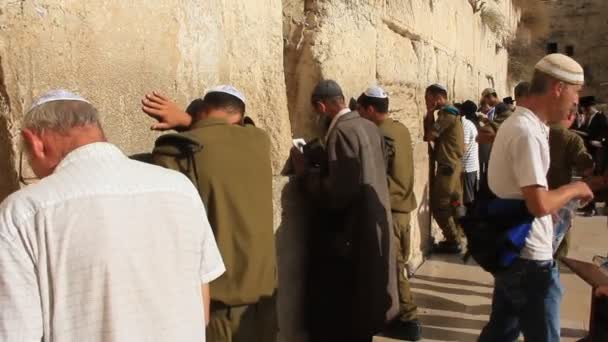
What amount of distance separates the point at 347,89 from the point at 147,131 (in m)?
2.10

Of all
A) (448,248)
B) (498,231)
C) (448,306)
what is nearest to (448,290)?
(448,306)

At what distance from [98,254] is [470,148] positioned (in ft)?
18.2

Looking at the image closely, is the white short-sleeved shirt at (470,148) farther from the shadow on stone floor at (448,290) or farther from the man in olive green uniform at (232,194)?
the man in olive green uniform at (232,194)

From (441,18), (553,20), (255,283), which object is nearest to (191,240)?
(255,283)

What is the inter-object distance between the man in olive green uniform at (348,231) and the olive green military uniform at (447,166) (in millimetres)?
2557

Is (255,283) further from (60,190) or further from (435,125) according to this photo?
(435,125)

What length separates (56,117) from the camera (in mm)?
1454

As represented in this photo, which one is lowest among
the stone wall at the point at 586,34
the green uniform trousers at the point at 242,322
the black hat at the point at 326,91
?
the green uniform trousers at the point at 242,322

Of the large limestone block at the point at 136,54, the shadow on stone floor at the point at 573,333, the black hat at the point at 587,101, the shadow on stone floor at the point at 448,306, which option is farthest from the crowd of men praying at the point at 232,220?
the black hat at the point at 587,101

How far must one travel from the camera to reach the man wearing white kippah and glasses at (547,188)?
7.94 feet

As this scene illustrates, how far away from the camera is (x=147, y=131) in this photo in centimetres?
243

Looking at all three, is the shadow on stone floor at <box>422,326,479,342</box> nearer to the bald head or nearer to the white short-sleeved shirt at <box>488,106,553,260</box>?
the white short-sleeved shirt at <box>488,106,553,260</box>

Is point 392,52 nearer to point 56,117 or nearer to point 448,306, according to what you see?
point 448,306

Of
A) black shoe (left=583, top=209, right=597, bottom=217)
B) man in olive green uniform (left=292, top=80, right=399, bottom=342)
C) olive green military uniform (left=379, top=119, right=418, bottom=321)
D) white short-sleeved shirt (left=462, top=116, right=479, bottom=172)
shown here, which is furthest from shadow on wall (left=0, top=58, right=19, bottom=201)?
black shoe (left=583, top=209, right=597, bottom=217)
